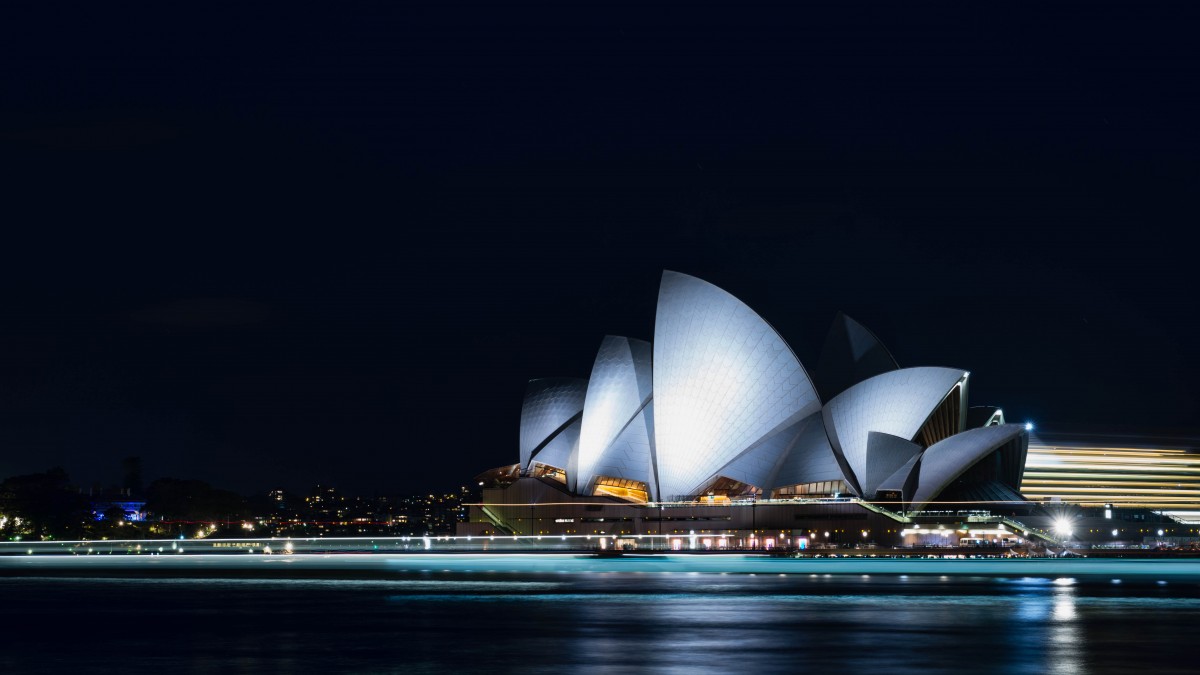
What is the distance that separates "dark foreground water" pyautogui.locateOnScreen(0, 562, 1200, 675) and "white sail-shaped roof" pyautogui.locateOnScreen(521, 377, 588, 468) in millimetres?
50798

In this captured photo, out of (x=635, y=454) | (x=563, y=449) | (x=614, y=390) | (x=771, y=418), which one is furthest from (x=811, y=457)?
(x=563, y=449)

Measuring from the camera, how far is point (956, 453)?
3172 inches

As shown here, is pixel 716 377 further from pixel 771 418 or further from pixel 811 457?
pixel 811 457

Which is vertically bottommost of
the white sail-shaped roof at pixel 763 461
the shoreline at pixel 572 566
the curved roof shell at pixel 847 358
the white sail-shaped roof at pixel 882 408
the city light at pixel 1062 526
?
the shoreline at pixel 572 566

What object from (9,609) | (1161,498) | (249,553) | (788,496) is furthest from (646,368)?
(9,609)

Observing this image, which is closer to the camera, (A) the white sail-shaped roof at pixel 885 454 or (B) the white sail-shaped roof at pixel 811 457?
(A) the white sail-shaped roof at pixel 885 454

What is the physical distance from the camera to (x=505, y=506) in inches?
4166

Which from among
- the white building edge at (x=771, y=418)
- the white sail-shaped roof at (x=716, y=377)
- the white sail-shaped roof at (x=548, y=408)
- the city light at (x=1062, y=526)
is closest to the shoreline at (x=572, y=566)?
the white building edge at (x=771, y=418)

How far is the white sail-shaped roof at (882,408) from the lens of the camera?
7988cm

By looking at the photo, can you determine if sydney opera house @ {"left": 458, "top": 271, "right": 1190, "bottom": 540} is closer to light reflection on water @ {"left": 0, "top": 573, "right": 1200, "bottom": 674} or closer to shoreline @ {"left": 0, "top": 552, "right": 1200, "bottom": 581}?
shoreline @ {"left": 0, "top": 552, "right": 1200, "bottom": 581}

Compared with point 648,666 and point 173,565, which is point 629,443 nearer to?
point 173,565

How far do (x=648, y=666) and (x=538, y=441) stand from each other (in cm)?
7953

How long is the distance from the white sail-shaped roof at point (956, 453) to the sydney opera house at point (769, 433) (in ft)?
0.27

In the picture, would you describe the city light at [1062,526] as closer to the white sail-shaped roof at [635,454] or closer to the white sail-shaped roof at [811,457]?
the white sail-shaped roof at [811,457]
